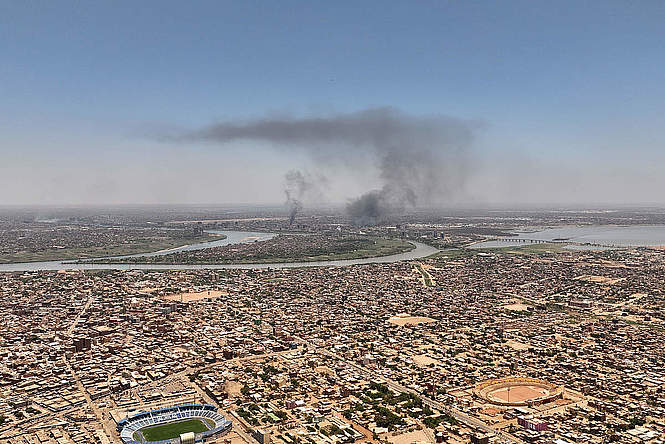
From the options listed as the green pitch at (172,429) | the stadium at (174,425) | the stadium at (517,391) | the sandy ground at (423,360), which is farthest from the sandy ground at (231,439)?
the sandy ground at (423,360)

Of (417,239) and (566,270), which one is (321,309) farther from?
(417,239)

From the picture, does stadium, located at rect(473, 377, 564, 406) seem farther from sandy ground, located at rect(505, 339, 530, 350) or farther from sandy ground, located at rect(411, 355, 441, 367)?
sandy ground, located at rect(505, 339, 530, 350)

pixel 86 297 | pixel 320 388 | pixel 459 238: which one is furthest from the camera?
pixel 459 238

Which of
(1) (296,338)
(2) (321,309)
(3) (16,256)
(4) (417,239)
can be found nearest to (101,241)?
(3) (16,256)

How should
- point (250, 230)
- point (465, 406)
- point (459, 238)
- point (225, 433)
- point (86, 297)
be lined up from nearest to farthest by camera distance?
point (225, 433) < point (465, 406) < point (86, 297) < point (459, 238) < point (250, 230)

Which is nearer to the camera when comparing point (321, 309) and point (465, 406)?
point (465, 406)

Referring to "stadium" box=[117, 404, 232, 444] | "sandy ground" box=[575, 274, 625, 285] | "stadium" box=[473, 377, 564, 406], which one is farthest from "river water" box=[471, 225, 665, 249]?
"stadium" box=[117, 404, 232, 444]
